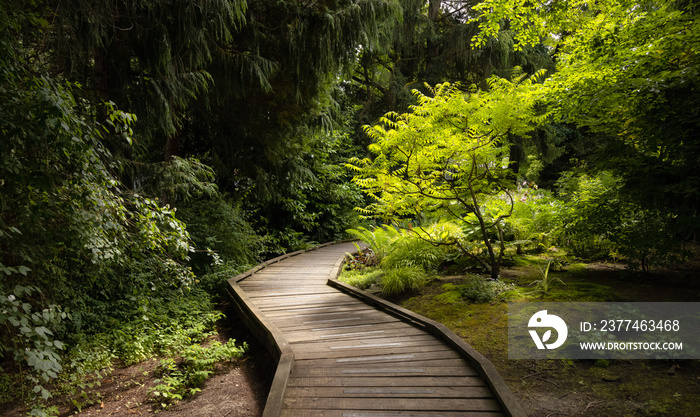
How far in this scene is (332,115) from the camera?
27.7 ft

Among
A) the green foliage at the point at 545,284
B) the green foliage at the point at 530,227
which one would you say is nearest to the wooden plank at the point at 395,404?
the green foliage at the point at 545,284

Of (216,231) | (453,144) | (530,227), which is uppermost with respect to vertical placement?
(453,144)

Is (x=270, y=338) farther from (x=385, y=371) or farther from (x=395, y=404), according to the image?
(x=395, y=404)

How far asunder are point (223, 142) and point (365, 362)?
580cm

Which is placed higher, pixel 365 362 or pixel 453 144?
pixel 453 144

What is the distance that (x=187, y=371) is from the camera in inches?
164

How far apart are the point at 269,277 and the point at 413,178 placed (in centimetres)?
398

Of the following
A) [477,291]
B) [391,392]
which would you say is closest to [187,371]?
[391,392]

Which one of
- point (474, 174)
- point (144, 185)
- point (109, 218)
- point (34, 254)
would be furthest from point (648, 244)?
point (144, 185)

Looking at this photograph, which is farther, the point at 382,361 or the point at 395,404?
the point at 382,361

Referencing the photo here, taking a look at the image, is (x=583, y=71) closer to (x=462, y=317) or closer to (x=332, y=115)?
(x=462, y=317)

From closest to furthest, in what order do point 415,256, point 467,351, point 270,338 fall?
1. point 467,351
2. point 270,338
3. point 415,256

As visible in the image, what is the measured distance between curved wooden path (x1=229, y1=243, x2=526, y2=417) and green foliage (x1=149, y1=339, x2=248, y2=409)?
0.55 meters

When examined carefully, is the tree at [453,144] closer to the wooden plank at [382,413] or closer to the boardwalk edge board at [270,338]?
the boardwalk edge board at [270,338]
